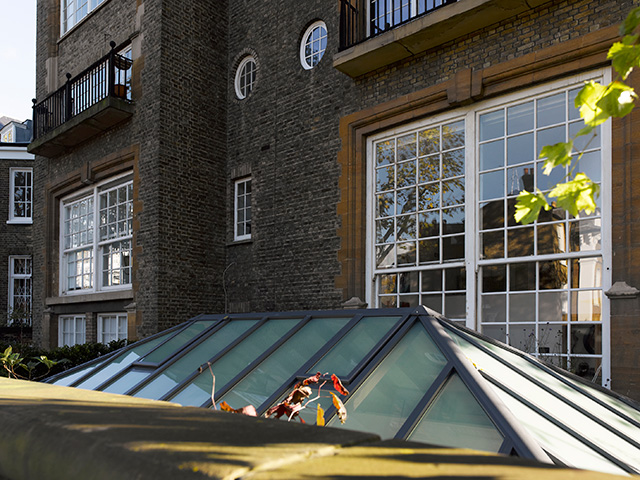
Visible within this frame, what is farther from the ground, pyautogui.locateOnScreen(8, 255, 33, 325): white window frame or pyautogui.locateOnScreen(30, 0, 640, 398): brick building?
pyautogui.locateOnScreen(30, 0, 640, 398): brick building

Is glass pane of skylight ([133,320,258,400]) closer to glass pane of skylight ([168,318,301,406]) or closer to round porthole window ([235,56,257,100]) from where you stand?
glass pane of skylight ([168,318,301,406])

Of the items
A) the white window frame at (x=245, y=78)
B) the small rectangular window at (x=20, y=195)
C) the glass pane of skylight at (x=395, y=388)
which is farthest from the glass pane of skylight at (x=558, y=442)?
the small rectangular window at (x=20, y=195)

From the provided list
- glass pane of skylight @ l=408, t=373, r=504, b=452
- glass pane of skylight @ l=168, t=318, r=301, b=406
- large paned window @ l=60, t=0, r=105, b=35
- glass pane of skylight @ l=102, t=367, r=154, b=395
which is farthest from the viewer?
large paned window @ l=60, t=0, r=105, b=35

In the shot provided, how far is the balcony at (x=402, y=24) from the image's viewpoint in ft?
24.4

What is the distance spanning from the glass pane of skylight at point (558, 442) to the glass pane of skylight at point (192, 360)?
2433 millimetres

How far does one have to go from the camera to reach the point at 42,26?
14953 mm

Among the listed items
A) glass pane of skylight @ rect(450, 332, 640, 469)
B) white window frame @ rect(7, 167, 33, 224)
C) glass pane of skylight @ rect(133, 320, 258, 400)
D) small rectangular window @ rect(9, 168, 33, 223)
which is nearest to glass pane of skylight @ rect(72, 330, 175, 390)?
glass pane of skylight @ rect(133, 320, 258, 400)

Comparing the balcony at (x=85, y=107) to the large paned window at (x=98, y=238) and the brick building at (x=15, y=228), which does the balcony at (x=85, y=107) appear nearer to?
the large paned window at (x=98, y=238)

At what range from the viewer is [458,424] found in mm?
2721

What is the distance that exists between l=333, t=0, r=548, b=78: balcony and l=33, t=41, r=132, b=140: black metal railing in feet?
16.4

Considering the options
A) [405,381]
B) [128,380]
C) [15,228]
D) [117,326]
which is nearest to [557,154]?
[405,381]

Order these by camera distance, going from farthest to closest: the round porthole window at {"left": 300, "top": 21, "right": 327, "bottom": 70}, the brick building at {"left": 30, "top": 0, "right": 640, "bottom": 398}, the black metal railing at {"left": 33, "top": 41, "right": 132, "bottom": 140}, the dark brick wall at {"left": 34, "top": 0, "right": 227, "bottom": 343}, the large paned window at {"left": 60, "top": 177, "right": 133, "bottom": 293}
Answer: the large paned window at {"left": 60, "top": 177, "right": 133, "bottom": 293} < the black metal railing at {"left": 33, "top": 41, "right": 132, "bottom": 140} < the dark brick wall at {"left": 34, "top": 0, "right": 227, "bottom": 343} < the round porthole window at {"left": 300, "top": 21, "right": 327, "bottom": 70} < the brick building at {"left": 30, "top": 0, "right": 640, "bottom": 398}

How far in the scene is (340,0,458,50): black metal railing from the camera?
353 inches

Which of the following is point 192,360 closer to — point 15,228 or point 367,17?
point 367,17
